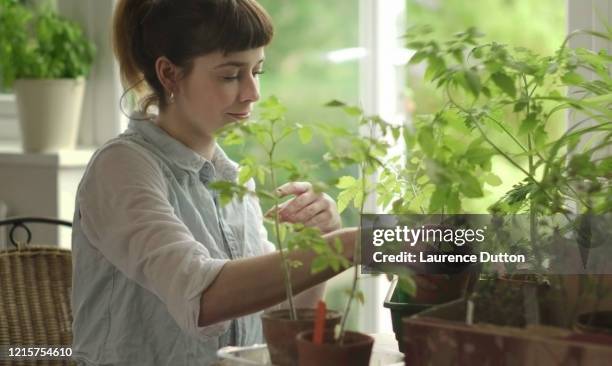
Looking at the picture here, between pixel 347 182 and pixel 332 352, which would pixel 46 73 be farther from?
pixel 332 352

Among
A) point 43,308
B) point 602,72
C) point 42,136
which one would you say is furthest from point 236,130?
point 42,136

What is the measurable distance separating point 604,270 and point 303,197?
0.63 meters

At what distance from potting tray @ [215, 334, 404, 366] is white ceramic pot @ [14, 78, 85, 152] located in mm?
1838

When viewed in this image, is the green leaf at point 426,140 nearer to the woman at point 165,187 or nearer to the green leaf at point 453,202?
the green leaf at point 453,202

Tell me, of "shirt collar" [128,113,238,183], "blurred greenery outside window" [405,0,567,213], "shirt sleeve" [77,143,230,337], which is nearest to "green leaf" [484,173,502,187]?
"shirt sleeve" [77,143,230,337]

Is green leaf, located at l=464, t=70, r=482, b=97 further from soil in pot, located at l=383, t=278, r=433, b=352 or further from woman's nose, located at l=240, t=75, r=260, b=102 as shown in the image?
woman's nose, located at l=240, t=75, r=260, b=102

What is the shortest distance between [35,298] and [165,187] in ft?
1.85

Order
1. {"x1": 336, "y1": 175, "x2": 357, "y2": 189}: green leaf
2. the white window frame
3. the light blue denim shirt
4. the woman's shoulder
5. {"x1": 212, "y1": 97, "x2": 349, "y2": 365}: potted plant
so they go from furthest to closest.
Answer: the white window frame < the woman's shoulder < the light blue denim shirt < {"x1": 336, "y1": 175, "x2": 357, "y2": 189}: green leaf < {"x1": 212, "y1": 97, "x2": 349, "y2": 365}: potted plant

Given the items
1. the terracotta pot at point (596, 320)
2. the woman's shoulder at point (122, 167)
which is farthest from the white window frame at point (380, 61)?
the terracotta pot at point (596, 320)

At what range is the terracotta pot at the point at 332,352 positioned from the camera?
3.16ft

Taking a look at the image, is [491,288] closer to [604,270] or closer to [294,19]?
[604,270]

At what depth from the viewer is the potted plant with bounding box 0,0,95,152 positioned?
2.79 meters

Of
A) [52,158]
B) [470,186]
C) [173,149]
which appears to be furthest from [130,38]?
[52,158]

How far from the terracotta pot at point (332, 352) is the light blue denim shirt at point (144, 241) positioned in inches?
16.0
